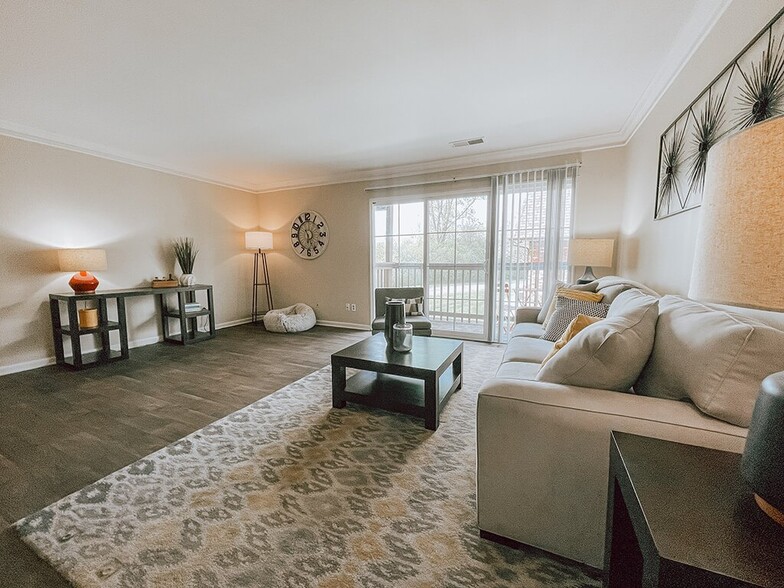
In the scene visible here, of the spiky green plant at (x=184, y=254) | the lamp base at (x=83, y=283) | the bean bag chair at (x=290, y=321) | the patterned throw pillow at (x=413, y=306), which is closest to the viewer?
the lamp base at (x=83, y=283)

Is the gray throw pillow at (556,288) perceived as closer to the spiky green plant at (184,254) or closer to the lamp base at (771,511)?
the lamp base at (771,511)

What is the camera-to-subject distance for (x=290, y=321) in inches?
191

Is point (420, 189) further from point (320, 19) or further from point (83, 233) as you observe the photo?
point (83, 233)

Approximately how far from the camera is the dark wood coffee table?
6.87ft

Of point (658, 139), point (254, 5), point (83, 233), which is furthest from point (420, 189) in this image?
point (83, 233)

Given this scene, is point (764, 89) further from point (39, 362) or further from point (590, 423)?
point (39, 362)

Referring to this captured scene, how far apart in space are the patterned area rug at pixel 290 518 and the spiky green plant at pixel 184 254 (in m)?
3.24

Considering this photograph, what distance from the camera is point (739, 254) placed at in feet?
1.80

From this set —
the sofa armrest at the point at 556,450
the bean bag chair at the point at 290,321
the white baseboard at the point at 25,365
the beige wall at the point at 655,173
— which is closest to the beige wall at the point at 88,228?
the white baseboard at the point at 25,365

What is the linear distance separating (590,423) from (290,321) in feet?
14.4

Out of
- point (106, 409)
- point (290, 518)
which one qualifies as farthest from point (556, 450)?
point (106, 409)

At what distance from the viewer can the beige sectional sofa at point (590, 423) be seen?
914 mm

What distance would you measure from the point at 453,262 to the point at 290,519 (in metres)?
3.70

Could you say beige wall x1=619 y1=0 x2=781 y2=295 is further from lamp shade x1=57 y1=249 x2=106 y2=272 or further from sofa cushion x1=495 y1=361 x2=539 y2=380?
lamp shade x1=57 y1=249 x2=106 y2=272
